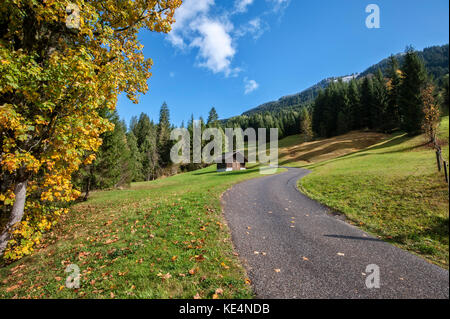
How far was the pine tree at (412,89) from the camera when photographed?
3634cm

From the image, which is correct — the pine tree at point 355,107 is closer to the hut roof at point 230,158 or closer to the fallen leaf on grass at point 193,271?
the hut roof at point 230,158

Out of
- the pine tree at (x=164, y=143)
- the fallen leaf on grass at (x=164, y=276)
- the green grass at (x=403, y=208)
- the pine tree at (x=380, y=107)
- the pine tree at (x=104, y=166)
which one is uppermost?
the pine tree at (x=380, y=107)

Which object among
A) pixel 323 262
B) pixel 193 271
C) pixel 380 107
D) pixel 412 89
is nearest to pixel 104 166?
pixel 193 271

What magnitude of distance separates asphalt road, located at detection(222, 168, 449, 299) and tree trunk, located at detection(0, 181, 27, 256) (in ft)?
23.2

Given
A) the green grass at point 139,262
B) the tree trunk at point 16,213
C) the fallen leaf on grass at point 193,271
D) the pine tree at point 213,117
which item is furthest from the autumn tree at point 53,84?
the pine tree at point 213,117

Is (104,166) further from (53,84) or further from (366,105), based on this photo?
(366,105)

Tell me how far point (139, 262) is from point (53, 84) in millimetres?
5442

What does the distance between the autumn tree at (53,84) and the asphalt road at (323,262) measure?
5966 millimetres

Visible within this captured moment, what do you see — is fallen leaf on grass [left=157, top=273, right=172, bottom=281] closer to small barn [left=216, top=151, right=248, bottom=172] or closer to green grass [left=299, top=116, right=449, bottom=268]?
green grass [left=299, top=116, right=449, bottom=268]

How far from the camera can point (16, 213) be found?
557cm

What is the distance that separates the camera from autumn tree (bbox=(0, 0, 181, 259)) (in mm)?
4430
